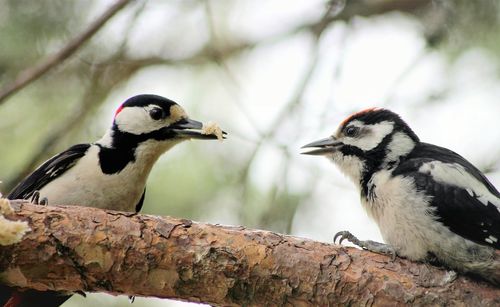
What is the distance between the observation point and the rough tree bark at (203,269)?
281 cm

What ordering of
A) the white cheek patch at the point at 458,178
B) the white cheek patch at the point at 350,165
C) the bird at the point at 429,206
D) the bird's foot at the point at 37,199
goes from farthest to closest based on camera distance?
the white cheek patch at the point at 350,165, the bird's foot at the point at 37,199, the white cheek patch at the point at 458,178, the bird at the point at 429,206

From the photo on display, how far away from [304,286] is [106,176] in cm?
113

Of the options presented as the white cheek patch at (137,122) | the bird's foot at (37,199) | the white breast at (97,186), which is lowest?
the bird's foot at (37,199)

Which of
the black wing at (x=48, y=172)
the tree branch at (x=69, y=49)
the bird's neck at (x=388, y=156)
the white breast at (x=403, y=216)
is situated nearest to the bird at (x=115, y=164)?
the black wing at (x=48, y=172)

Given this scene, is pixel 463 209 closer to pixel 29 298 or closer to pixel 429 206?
pixel 429 206

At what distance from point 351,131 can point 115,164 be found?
44.4 inches

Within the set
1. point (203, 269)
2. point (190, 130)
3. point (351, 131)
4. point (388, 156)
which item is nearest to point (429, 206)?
point (388, 156)

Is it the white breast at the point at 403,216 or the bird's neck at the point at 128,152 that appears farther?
the bird's neck at the point at 128,152

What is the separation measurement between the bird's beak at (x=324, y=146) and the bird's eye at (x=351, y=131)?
0.06 m

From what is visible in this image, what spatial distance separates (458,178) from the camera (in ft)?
10.3

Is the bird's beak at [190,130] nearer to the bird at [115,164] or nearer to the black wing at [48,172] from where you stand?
the bird at [115,164]

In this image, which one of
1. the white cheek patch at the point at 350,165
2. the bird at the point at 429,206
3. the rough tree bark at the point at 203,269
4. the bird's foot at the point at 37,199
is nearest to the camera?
the rough tree bark at the point at 203,269

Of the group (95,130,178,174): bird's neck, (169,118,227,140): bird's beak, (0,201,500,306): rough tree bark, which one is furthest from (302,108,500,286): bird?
(95,130,178,174): bird's neck

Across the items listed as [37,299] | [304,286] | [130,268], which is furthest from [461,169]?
[37,299]
